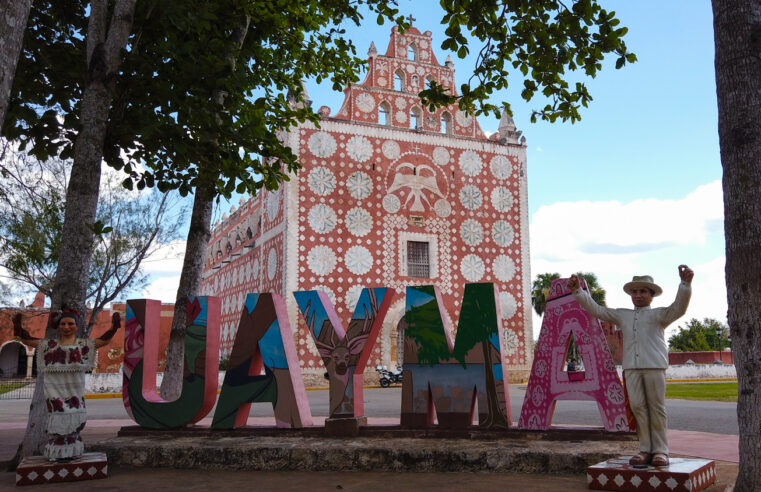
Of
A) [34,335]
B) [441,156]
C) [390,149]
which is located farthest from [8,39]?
[34,335]

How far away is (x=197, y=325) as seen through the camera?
7.35 m

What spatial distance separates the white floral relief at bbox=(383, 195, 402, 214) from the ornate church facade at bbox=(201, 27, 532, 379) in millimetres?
44

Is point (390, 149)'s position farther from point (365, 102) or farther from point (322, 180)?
point (322, 180)

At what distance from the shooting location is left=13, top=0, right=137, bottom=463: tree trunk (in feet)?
20.9

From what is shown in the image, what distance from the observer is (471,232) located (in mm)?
24438

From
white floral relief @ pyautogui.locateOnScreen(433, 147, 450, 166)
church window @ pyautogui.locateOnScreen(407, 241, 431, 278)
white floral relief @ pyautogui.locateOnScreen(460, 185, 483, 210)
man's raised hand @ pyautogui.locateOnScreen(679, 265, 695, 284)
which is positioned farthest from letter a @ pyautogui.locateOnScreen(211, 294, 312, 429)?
white floral relief @ pyautogui.locateOnScreen(460, 185, 483, 210)

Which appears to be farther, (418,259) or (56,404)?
(418,259)

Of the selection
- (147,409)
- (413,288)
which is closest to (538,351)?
(413,288)

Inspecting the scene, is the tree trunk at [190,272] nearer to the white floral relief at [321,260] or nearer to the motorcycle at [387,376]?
the white floral relief at [321,260]

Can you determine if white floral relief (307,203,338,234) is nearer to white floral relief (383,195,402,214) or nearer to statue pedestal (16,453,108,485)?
white floral relief (383,195,402,214)

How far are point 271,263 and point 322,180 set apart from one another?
3.94m

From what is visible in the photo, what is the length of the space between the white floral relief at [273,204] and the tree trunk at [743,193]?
1965cm

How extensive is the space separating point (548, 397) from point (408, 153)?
722 inches

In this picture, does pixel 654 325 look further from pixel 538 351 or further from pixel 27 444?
pixel 27 444
